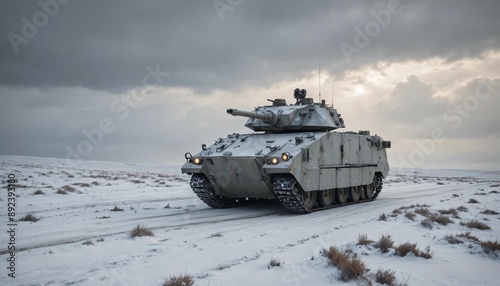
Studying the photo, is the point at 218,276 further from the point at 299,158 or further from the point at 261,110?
the point at 261,110

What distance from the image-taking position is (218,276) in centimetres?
546

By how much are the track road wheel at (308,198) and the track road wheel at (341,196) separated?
5.96 feet

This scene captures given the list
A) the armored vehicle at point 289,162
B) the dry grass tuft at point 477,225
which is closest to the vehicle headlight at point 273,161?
the armored vehicle at point 289,162

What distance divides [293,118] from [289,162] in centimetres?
363

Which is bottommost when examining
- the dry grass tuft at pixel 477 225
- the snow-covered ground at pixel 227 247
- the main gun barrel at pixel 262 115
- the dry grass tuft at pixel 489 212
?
the snow-covered ground at pixel 227 247

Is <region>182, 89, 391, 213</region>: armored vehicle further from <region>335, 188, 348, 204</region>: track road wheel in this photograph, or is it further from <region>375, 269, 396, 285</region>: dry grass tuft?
<region>375, 269, 396, 285</region>: dry grass tuft

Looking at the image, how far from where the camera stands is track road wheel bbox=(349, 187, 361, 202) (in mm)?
16188

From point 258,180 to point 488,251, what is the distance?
6748 mm

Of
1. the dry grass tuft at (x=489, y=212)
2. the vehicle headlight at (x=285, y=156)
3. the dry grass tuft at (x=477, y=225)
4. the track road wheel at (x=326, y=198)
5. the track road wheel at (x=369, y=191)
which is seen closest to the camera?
the dry grass tuft at (x=477, y=225)

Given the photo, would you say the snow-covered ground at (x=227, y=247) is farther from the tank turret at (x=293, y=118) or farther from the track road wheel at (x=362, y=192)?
the track road wheel at (x=362, y=192)

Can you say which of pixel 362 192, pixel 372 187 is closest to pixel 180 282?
Answer: pixel 362 192

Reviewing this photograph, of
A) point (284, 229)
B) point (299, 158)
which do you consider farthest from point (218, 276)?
point (299, 158)

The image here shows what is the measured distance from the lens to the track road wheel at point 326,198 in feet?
46.0

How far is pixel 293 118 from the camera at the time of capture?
14.9 m
